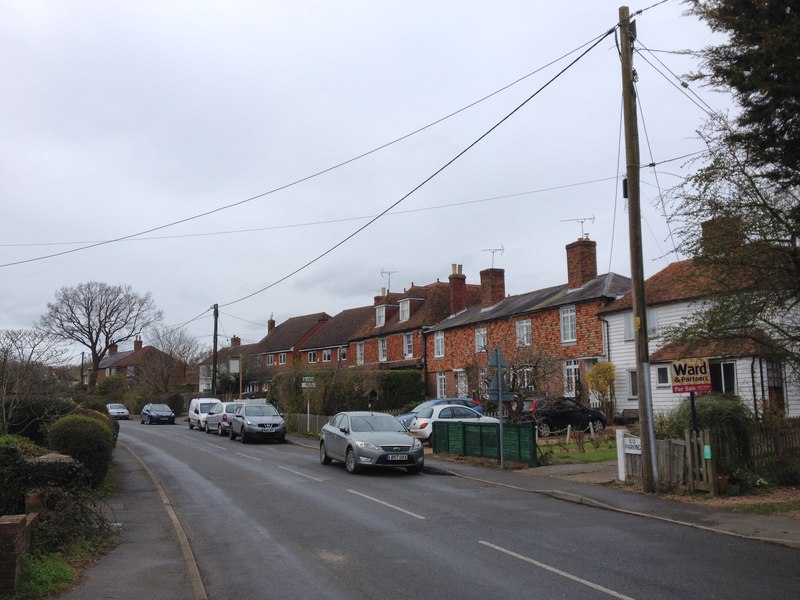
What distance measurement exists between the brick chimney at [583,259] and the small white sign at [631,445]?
19609mm

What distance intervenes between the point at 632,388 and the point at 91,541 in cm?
2419

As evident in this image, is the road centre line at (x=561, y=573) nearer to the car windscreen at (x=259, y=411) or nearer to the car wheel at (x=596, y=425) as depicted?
the car wheel at (x=596, y=425)

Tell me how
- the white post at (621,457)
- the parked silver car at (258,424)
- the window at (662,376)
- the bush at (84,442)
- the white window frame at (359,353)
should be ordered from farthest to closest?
the white window frame at (359,353)
the parked silver car at (258,424)
the window at (662,376)
the white post at (621,457)
the bush at (84,442)

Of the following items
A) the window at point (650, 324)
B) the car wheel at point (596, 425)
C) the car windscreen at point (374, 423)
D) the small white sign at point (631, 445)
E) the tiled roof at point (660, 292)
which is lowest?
the car wheel at point (596, 425)

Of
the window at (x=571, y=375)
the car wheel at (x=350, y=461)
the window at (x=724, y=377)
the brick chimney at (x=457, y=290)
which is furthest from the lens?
the brick chimney at (x=457, y=290)

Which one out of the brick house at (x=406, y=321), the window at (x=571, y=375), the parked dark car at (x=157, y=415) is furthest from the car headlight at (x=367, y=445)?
the parked dark car at (x=157, y=415)

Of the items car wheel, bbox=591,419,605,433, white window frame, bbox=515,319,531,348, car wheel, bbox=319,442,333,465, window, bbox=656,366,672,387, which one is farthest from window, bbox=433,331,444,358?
car wheel, bbox=319,442,333,465

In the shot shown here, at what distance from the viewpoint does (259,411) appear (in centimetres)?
2944

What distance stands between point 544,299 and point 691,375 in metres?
22.4

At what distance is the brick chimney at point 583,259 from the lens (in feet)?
108

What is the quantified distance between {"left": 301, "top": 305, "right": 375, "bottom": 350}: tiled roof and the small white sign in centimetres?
4215

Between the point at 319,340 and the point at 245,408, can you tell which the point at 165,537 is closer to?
the point at 245,408

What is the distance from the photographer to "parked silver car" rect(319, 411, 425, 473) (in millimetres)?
16750

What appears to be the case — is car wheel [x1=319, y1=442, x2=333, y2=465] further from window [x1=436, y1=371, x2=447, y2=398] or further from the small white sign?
window [x1=436, y1=371, x2=447, y2=398]
